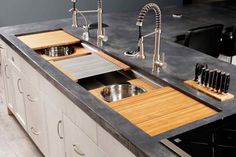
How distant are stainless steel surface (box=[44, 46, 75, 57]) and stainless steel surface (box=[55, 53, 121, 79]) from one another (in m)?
0.30

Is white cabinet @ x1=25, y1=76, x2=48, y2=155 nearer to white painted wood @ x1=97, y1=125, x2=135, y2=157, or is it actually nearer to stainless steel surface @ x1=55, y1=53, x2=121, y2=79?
stainless steel surface @ x1=55, y1=53, x2=121, y2=79

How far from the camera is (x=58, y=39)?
2.76 metres

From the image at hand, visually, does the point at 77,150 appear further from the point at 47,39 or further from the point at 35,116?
the point at 47,39

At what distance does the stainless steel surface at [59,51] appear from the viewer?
268 cm

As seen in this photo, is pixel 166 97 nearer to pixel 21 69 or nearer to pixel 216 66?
pixel 216 66

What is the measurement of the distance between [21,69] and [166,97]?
4.35ft

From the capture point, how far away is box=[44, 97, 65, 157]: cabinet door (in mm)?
2154

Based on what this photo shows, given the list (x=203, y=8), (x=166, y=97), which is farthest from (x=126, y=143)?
(x=203, y=8)

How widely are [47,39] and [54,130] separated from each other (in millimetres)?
829

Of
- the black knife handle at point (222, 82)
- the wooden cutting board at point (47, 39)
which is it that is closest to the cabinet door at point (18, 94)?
the wooden cutting board at point (47, 39)

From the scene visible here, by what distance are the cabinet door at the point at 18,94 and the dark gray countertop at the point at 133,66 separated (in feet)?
0.87

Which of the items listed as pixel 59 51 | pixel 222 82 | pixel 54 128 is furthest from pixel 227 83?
pixel 59 51

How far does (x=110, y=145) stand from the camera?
5.21ft

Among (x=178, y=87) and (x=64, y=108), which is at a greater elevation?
(x=178, y=87)
